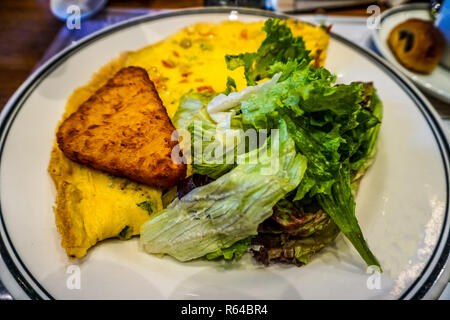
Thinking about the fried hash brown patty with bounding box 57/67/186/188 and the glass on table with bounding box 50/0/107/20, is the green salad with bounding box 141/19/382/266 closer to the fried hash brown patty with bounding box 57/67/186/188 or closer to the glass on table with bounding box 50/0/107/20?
the fried hash brown patty with bounding box 57/67/186/188

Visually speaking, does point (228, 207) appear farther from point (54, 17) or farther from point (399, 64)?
point (54, 17)

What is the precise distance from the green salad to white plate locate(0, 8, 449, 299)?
10cm

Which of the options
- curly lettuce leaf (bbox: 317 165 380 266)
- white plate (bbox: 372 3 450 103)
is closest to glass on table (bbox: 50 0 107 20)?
white plate (bbox: 372 3 450 103)

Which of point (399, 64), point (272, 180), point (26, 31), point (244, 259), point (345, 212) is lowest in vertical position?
point (244, 259)

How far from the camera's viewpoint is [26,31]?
336cm

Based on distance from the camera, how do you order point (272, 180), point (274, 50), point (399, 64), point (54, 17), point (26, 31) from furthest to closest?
point (54, 17) < point (26, 31) < point (399, 64) < point (274, 50) < point (272, 180)

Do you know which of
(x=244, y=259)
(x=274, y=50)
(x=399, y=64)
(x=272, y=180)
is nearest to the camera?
(x=272, y=180)

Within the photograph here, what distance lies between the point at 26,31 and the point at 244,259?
307 centimetres

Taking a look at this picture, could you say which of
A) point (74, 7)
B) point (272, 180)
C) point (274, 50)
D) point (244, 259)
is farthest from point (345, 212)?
point (74, 7)

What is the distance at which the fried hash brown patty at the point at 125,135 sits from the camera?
5.97ft

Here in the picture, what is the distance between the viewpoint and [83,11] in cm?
339

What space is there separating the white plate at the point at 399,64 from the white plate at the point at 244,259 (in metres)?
0.40
